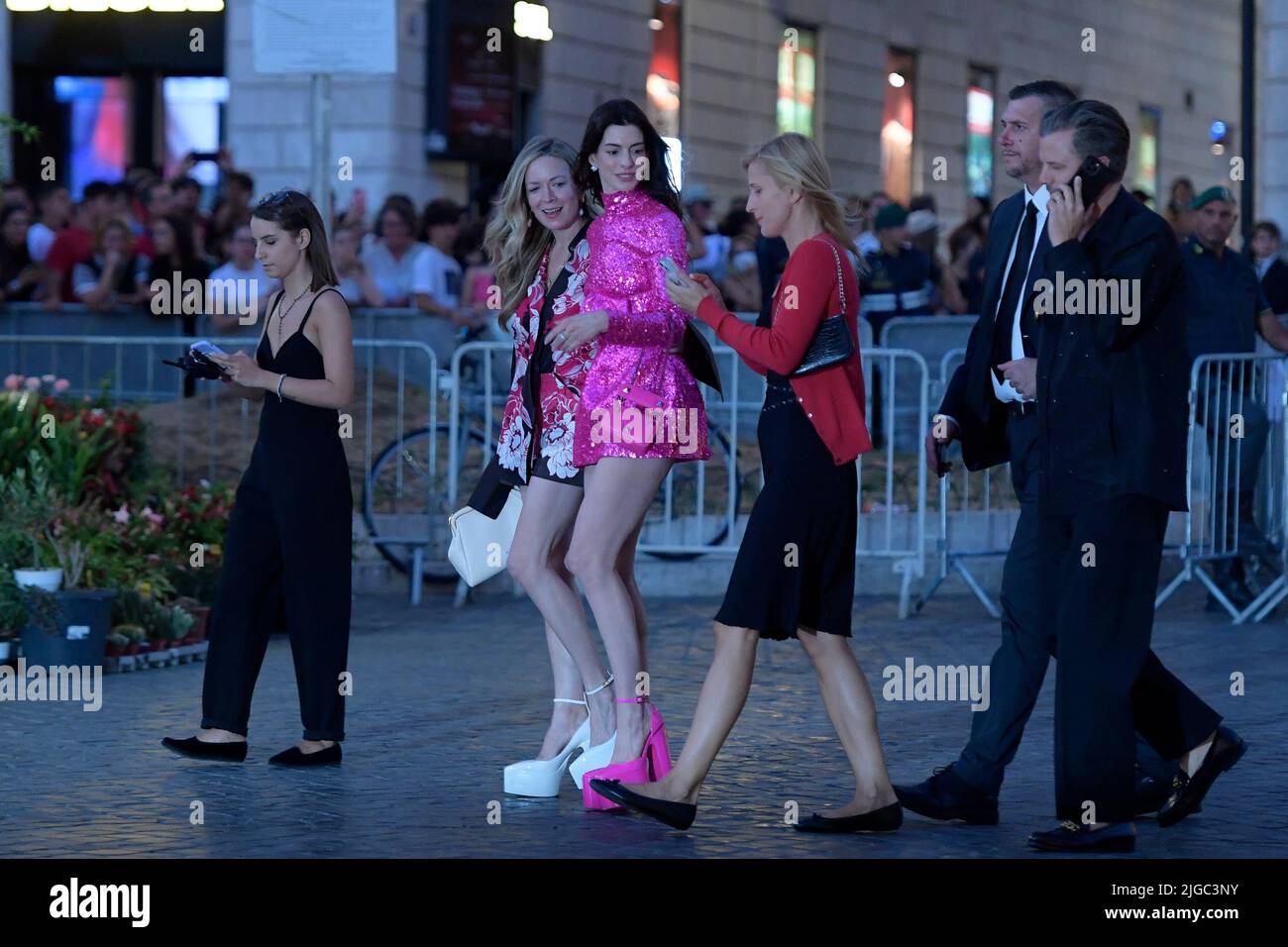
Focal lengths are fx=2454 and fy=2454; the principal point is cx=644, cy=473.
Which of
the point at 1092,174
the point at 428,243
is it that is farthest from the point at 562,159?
the point at 428,243

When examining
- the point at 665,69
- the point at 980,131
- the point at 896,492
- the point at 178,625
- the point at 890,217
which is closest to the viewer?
the point at 178,625

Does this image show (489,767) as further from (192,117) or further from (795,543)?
(192,117)

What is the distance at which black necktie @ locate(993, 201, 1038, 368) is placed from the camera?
6.90 m

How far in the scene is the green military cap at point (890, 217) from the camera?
57.0ft

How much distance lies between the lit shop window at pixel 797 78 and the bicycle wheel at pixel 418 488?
64.8ft

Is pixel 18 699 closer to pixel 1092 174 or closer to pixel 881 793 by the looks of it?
pixel 881 793

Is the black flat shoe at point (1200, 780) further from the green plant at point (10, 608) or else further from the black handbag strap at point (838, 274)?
the green plant at point (10, 608)

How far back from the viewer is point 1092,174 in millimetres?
6246

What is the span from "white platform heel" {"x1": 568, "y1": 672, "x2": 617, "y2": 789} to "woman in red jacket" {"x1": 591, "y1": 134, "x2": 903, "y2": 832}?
21.4 inches

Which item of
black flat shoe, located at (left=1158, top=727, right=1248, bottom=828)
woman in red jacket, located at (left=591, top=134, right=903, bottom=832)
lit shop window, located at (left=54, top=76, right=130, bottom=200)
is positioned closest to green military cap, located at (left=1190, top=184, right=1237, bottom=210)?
black flat shoe, located at (left=1158, top=727, right=1248, bottom=828)

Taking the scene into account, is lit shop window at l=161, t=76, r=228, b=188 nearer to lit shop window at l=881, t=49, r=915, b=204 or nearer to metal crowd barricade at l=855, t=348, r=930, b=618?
lit shop window at l=881, t=49, r=915, b=204

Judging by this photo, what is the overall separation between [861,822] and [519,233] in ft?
6.97

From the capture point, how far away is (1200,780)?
675 centimetres

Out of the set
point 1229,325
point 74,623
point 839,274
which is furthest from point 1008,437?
point 1229,325
